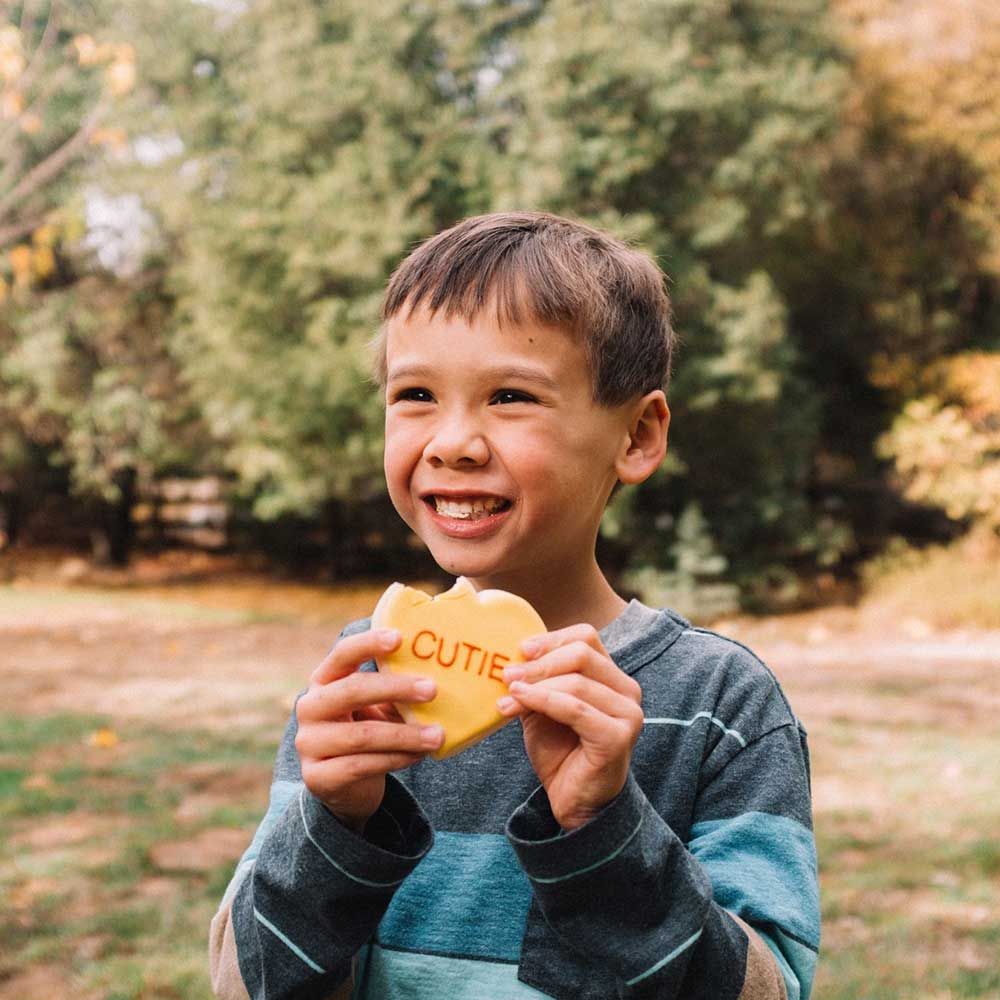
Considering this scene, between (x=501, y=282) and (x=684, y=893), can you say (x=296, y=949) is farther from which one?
(x=501, y=282)

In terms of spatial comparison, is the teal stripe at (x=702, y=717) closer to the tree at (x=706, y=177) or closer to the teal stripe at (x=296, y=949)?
the teal stripe at (x=296, y=949)

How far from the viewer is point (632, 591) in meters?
11.7

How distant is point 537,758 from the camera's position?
125cm

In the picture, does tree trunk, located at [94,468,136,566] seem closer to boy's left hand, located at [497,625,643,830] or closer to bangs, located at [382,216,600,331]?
bangs, located at [382,216,600,331]

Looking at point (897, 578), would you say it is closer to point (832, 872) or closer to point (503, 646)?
point (832, 872)

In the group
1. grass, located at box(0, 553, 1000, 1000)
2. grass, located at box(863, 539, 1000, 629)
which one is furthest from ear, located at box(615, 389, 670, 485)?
grass, located at box(863, 539, 1000, 629)

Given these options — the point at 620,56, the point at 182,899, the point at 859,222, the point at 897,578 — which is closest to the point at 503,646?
the point at 182,899

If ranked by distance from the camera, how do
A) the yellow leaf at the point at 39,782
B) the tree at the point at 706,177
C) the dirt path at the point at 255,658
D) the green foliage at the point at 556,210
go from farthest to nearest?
the green foliage at the point at 556,210
the tree at the point at 706,177
the dirt path at the point at 255,658
the yellow leaf at the point at 39,782

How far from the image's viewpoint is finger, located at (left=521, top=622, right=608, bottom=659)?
48.7 inches

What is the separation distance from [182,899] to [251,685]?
3966mm

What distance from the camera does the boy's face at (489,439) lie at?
4.74 feet

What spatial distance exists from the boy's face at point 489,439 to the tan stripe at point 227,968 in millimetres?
532

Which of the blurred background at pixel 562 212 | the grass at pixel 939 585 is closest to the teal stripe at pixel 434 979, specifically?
the blurred background at pixel 562 212

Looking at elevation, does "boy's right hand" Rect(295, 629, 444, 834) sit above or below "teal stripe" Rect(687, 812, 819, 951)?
above
